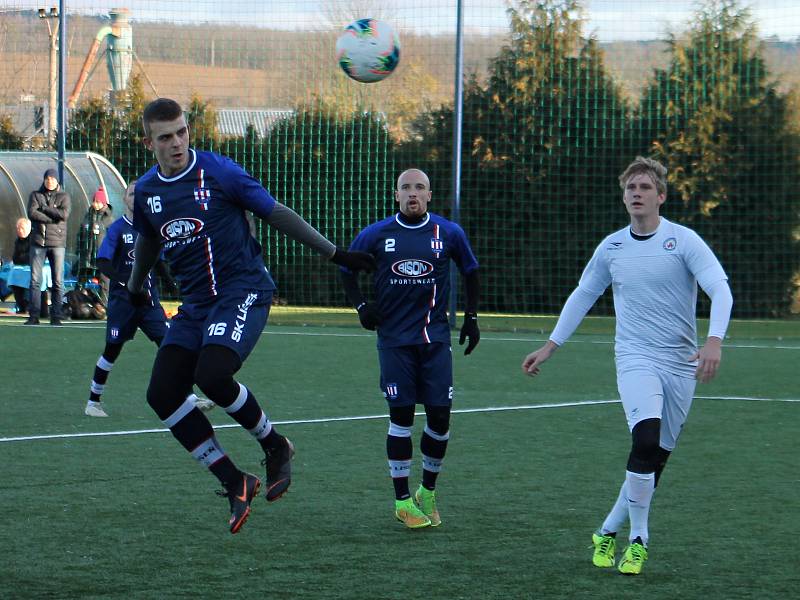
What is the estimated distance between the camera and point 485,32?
2317cm

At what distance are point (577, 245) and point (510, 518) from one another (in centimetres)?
1745

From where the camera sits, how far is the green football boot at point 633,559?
556 centimetres

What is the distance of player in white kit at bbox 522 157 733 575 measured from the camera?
5723 millimetres

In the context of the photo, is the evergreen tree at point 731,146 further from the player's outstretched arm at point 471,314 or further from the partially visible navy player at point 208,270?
the partially visible navy player at point 208,270

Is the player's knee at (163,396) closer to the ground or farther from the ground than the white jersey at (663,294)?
closer to the ground

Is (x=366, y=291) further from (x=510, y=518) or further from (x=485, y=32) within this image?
(x=510, y=518)

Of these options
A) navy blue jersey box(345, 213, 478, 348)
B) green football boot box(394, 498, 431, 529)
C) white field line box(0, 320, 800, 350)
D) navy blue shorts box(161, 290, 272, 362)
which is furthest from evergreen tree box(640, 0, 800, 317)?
navy blue shorts box(161, 290, 272, 362)

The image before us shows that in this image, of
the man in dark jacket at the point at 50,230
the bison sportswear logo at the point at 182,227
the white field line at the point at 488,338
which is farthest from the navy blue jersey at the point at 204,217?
the man in dark jacket at the point at 50,230

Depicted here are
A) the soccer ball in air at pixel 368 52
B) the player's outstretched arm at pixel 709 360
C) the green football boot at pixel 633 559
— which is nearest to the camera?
the player's outstretched arm at pixel 709 360

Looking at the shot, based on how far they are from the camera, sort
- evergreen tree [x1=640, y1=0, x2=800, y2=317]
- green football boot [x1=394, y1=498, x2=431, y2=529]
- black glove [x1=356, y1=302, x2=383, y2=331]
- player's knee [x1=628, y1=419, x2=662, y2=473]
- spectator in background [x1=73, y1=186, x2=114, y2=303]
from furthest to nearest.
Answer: evergreen tree [x1=640, y1=0, x2=800, y2=317] → spectator in background [x1=73, y1=186, x2=114, y2=303] → black glove [x1=356, y1=302, x2=383, y2=331] → green football boot [x1=394, y1=498, x2=431, y2=529] → player's knee [x1=628, y1=419, x2=662, y2=473]

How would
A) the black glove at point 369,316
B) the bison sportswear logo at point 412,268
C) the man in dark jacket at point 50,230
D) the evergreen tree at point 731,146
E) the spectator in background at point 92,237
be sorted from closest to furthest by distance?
the black glove at point 369,316 < the bison sportswear logo at point 412,268 < the man in dark jacket at point 50,230 < the spectator in background at point 92,237 < the evergreen tree at point 731,146

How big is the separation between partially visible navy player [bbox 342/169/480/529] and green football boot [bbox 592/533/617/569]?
1.16 meters

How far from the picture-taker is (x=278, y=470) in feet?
20.7

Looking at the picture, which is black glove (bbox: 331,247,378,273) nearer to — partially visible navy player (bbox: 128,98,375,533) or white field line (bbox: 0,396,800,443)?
partially visible navy player (bbox: 128,98,375,533)
